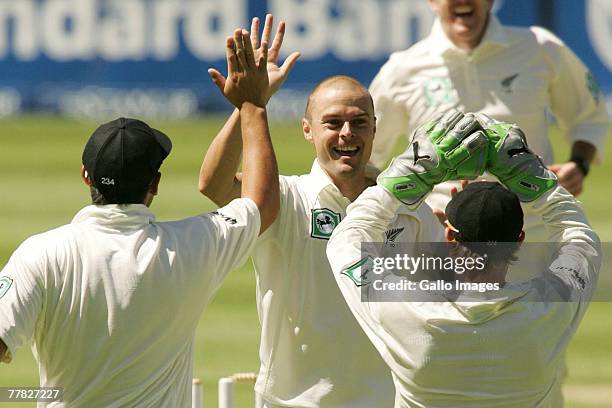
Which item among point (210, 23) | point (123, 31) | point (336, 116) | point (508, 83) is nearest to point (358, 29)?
point (210, 23)

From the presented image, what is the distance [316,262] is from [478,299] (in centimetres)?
103

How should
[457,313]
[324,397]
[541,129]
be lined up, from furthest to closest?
[541,129] < [324,397] < [457,313]

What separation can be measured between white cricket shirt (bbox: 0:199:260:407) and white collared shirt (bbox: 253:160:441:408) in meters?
0.73

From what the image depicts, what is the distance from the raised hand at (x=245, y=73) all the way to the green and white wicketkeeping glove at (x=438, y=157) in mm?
703

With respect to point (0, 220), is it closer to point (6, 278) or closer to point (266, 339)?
point (266, 339)

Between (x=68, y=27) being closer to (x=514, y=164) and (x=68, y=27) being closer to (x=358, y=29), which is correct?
(x=358, y=29)

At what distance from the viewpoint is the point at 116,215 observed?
3.69 meters

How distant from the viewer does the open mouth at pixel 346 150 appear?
4.50 meters

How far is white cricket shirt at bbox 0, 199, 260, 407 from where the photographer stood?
356cm

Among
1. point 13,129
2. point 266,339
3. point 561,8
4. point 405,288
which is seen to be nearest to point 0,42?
point 13,129

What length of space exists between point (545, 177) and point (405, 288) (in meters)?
0.53

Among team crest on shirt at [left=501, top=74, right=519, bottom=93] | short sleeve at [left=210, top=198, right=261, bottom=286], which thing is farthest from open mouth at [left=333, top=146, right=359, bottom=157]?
team crest on shirt at [left=501, top=74, right=519, bottom=93]

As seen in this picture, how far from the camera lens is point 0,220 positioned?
10852 millimetres

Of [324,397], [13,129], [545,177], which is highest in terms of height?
[545,177]
